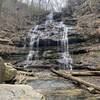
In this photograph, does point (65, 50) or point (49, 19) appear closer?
point (65, 50)

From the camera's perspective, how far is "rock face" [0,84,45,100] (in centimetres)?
398

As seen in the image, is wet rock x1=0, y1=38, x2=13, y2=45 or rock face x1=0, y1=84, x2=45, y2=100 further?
wet rock x1=0, y1=38, x2=13, y2=45

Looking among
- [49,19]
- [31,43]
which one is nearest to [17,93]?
[31,43]

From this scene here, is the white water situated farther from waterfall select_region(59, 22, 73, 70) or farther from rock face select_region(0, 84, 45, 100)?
rock face select_region(0, 84, 45, 100)

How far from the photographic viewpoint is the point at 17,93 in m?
4.17

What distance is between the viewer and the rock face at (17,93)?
13.1 feet

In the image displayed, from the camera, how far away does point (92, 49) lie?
18953mm

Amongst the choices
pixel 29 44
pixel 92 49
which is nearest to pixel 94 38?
pixel 92 49

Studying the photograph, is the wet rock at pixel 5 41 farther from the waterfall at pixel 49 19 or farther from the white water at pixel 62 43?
the waterfall at pixel 49 19

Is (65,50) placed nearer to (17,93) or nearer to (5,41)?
(5,41)

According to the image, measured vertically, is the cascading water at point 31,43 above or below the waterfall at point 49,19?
below

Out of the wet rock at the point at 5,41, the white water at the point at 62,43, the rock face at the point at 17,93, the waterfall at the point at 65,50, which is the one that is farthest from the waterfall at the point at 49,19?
the rock face at the point at 17,93

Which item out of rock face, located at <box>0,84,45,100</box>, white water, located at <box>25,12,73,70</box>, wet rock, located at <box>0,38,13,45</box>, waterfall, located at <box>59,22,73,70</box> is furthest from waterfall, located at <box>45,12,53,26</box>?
rock face, located at <box>0,84,45,100</box>

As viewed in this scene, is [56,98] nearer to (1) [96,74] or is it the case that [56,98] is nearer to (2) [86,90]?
(2) [86,90]
